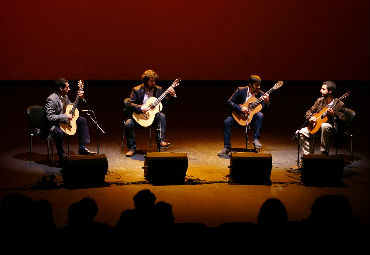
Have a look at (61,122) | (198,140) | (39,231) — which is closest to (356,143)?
(198,140)

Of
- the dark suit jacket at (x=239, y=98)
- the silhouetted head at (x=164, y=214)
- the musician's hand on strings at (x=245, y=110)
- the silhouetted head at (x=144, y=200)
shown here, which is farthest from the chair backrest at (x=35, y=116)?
the silhouetted head at (x=164, y=214)

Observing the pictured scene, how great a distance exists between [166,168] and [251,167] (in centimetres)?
104

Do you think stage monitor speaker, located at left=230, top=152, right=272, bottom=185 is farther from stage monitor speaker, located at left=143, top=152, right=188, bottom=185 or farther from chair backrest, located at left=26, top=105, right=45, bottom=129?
chair backrest, located at left=26, top=105, right=45, bottom=129

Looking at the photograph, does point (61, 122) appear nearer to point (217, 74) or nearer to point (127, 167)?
point (127, 167)

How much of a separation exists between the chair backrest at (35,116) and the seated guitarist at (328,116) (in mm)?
3672

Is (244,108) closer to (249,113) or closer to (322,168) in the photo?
(249,113)

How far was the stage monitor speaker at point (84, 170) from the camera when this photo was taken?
588 cm

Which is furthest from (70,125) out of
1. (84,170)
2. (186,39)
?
(186,39)

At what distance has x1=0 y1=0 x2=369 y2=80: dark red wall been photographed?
14.8m

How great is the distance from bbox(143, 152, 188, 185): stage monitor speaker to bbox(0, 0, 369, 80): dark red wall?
9.55 metres

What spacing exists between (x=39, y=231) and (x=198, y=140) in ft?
18.0

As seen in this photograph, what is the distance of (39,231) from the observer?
333 centimetres

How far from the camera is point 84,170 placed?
19.5 ft

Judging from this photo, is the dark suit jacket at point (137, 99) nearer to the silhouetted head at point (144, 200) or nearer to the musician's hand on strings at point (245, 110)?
the musician's hand on strings at point (245, 110)
